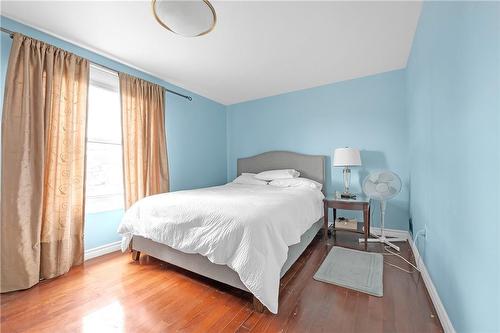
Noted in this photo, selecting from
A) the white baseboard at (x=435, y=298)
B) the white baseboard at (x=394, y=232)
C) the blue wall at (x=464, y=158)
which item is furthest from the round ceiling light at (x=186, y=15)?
the white baseboard at (x=394, y=232)

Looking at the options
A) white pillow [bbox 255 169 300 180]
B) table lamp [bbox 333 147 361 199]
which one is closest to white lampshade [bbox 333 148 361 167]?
table lamp [bbox 333 147 361 199]

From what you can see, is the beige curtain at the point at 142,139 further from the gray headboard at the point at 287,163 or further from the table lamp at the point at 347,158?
the table lamp at the point at 347,158

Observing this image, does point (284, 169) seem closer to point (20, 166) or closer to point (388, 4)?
point (388, 4)

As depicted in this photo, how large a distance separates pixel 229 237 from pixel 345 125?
2723 mm

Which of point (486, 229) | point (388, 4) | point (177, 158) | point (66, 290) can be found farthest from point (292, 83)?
point (66, 290)

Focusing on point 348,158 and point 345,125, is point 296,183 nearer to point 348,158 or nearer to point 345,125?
point 348,158

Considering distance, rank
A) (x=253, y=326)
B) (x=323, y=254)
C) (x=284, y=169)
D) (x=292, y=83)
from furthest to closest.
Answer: (x=284, y=169), (x=292, y=83), (x=323, y=254), (x=253, y=326)

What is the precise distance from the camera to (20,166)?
179 centimetres

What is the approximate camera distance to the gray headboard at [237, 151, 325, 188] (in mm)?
3392

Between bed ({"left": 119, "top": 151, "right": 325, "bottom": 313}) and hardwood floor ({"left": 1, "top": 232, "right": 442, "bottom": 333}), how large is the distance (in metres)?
0.16

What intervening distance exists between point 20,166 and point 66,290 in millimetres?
1146

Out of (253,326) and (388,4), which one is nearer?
(253,326)

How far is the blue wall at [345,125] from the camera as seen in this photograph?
2.94 metres

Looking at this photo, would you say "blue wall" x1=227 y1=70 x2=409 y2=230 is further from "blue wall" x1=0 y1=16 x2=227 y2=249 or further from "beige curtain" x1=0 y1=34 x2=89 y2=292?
"beige curtain" x1=0 y1=34 x2=89 y2=292
